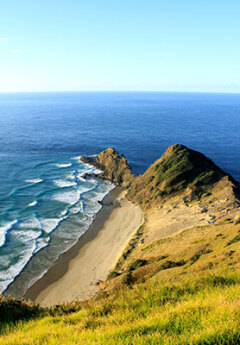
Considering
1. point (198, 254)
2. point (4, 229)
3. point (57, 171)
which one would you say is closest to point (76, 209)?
point (4, 229)

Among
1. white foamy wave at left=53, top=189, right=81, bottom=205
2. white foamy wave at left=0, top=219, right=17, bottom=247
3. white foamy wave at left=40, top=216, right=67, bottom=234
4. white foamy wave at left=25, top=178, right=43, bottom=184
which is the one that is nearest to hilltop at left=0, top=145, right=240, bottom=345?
white foamy wave at left=53, top=189, right=81, bottom=205

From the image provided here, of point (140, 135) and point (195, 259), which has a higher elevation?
point (140, 135)

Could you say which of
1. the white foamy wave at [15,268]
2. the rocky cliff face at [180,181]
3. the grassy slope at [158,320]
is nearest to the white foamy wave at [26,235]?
the white foamy wave at [15,268]

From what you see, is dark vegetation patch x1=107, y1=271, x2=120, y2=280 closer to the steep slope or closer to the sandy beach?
the sandy beach

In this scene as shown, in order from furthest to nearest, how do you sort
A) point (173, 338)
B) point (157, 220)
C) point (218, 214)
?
1. point (157, 220)
2. point (218, 214)
3. point (173, 338)

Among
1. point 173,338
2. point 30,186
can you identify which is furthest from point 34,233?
point 173,338

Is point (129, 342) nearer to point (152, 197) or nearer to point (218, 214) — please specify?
point (218, 214)

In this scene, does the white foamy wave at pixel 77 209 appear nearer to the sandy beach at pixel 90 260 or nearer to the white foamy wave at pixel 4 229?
the sandy beach at pixel 90 260
